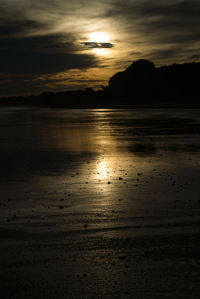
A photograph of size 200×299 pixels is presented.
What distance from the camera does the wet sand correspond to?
4035 mm

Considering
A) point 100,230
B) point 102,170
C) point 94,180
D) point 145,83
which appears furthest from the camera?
point 145,83

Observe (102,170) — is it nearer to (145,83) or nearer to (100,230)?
(100,230)

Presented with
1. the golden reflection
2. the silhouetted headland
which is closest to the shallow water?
the golden reflection

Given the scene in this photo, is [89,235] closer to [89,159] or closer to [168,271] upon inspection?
[168,271]

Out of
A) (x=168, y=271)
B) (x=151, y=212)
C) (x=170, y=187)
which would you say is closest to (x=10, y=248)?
(x=168, y=271)

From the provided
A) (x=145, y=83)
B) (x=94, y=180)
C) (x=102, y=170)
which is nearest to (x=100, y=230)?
(x=94, y=180)

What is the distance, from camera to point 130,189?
8156 mm

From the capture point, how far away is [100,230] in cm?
562

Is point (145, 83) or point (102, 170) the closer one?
point (102, 170)

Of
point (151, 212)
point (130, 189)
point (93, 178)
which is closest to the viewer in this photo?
point (151, 212)

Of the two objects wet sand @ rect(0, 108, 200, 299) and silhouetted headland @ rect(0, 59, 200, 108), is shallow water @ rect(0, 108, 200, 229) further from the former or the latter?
silhouetted headland @ rect(0, 59, 200, 108)

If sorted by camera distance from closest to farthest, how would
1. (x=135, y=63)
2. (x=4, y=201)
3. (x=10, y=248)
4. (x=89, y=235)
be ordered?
(x=10, y=248) < (x=89, y=235) < (x=4, y=201) < (x=135, y=63)

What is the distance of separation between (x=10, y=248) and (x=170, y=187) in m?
4.43

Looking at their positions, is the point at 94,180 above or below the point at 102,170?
above
